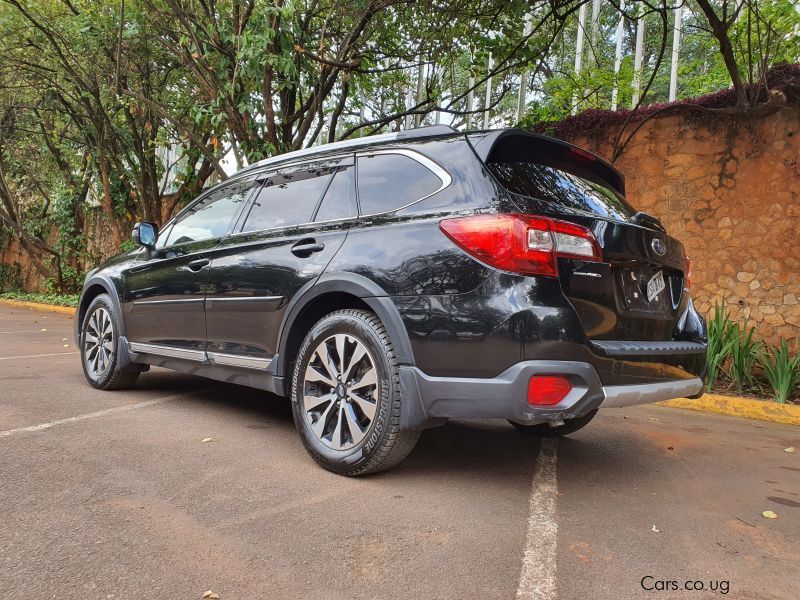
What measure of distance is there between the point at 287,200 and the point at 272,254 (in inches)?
16.6

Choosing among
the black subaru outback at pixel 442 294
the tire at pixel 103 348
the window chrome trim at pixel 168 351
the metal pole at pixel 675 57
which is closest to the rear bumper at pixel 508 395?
the black subaru outback at pixel 442 294

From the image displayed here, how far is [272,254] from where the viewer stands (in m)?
3.44

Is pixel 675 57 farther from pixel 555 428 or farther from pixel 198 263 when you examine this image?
pixel 198 263

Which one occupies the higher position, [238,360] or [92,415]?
[238,360]

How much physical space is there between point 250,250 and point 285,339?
683 mm

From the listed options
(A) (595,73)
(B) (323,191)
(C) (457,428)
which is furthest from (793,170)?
(B) (323,191)

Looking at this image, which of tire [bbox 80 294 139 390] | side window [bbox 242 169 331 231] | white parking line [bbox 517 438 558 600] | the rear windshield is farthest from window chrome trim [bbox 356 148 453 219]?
tire [bbox 80 294 139 390]

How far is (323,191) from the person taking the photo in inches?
136

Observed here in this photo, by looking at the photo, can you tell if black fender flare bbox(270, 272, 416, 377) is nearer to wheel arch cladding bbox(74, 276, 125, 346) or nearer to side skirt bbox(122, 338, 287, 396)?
side skirt bbox(122, 338, 287, 396)

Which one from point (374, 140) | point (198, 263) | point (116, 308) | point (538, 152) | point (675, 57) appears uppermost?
point (675, 57)

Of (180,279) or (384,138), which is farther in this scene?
(180,279)

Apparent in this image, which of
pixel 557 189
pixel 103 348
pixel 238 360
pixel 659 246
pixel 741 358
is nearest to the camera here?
pixel 557 189

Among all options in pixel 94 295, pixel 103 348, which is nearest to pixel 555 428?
pixel 103 348

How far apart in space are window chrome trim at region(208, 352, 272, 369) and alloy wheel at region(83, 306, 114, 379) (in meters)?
1.47
